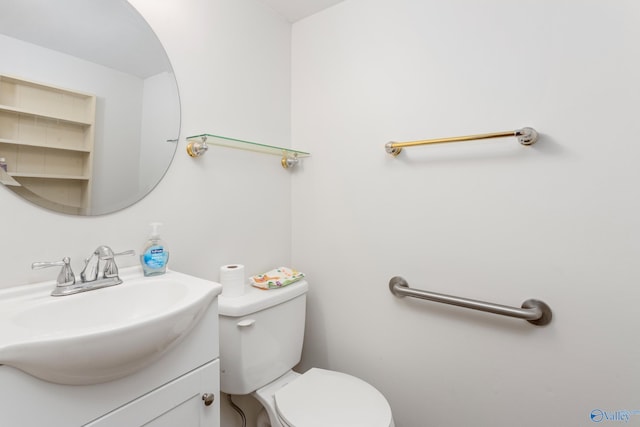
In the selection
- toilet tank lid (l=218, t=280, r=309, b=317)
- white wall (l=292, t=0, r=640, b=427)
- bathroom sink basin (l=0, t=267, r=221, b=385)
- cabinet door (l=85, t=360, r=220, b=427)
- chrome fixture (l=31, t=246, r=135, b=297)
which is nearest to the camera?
bathroom sink basin (l=0, t=267, r=221, b=385)

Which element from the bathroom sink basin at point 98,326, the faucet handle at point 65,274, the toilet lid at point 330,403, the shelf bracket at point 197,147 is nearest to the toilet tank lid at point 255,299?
the bathroom sink basin at point 98,326

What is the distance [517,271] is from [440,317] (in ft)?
1.06

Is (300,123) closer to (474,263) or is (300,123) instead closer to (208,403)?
(474,263)

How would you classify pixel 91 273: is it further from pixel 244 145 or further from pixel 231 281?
pixel 244 145

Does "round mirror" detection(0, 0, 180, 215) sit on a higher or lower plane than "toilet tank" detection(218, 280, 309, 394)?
higher

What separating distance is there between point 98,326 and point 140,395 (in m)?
0.18

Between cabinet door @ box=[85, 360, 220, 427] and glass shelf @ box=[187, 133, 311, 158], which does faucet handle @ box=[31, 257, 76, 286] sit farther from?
glass shelf @ box=[187, 133, 311, 158]

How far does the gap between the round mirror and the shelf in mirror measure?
0.21ft

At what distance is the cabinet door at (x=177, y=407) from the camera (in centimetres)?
63

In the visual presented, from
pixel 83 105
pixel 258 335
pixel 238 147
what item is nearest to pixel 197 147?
pixel 238 147

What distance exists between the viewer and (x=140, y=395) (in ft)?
2.13

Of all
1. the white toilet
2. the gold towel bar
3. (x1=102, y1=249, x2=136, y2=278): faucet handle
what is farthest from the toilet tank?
the gold towel bar

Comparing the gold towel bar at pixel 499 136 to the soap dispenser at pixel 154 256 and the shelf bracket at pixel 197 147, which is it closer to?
the shelf bracket at pixel 197 147

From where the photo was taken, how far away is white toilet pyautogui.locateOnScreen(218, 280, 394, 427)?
954mm
